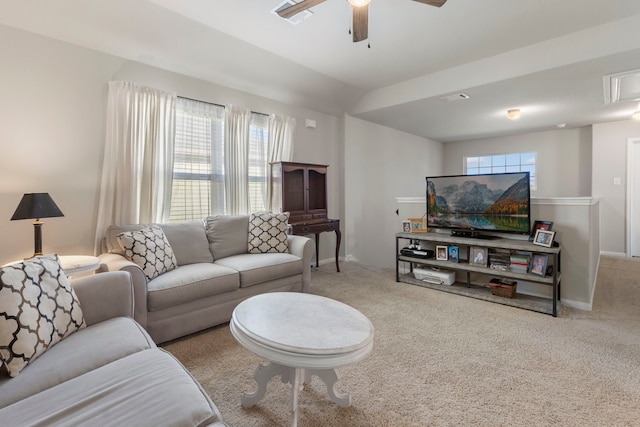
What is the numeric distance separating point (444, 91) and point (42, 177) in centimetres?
421

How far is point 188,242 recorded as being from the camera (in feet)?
9.32

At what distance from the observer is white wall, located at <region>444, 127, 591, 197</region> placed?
5699mm

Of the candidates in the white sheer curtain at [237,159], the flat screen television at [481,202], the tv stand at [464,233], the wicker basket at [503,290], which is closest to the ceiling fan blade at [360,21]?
the white sheer curtain at [237,159]

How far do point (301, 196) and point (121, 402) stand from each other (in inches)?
130

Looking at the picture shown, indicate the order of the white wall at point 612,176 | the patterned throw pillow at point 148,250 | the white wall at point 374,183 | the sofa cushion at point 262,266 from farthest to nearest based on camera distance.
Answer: the white wall at point 612,176 < the white wall at point 374,183 < the sofa cushion at point 262,266 < the patterned throw pillow at point 148,250

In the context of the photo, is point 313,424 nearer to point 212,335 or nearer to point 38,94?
point 212,335

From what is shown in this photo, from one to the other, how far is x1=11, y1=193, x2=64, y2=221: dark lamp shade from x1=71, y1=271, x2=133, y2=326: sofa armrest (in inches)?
33.6

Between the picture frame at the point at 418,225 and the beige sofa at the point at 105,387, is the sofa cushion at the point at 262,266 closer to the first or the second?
the beige sofa at the point at 105,387

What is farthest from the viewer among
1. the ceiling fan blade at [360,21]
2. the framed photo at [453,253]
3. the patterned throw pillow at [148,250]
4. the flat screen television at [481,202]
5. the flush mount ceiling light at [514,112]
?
the flush mount ceiling light at [514,112]

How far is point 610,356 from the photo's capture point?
2.02 m

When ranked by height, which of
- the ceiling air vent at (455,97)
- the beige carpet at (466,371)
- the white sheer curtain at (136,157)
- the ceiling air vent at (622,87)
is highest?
the ceiling air vent at (455,97)

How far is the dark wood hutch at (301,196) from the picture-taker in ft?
12.6

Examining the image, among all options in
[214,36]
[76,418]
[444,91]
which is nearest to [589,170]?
[444,91]

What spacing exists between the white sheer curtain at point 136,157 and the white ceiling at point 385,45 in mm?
407
